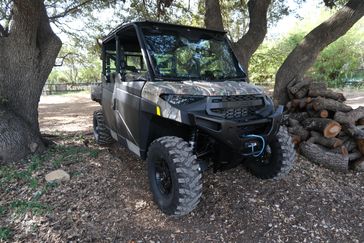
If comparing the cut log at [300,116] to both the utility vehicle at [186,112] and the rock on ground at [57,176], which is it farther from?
the rock on ground at [57,176]

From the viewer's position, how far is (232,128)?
119 inches

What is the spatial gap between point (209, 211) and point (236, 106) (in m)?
1.30

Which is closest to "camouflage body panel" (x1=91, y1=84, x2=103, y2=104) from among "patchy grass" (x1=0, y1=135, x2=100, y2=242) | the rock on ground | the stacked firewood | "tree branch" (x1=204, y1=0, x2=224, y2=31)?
"patchy grass" (x1=0, y1=135, x2=100, y2=242)

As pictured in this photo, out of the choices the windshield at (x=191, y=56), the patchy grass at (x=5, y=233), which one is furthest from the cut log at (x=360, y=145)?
the patchy grass at (x=5, y=233)

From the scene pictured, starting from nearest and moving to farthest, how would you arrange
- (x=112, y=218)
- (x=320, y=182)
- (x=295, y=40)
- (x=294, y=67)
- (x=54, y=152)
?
(x=112, y=218) → (x=320, y=182) → (x=54, y=152) → (x=294, y=67) → (x=295, y=40)

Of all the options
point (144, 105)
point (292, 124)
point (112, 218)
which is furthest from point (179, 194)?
point (292, 124)

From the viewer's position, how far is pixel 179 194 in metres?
3.04

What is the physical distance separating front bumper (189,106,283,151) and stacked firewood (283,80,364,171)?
6.96ft

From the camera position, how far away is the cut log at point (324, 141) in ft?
15.9

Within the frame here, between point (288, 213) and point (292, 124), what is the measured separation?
244cm

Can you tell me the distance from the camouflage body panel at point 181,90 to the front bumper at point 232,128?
9.8 inches

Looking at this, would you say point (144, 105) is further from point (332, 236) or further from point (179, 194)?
point (332, 236)

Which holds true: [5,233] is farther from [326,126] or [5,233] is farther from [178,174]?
[326,126]

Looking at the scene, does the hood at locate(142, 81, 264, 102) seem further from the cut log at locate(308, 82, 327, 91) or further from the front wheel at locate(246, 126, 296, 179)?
the cut log at locate(308, 82, 327, 91)
